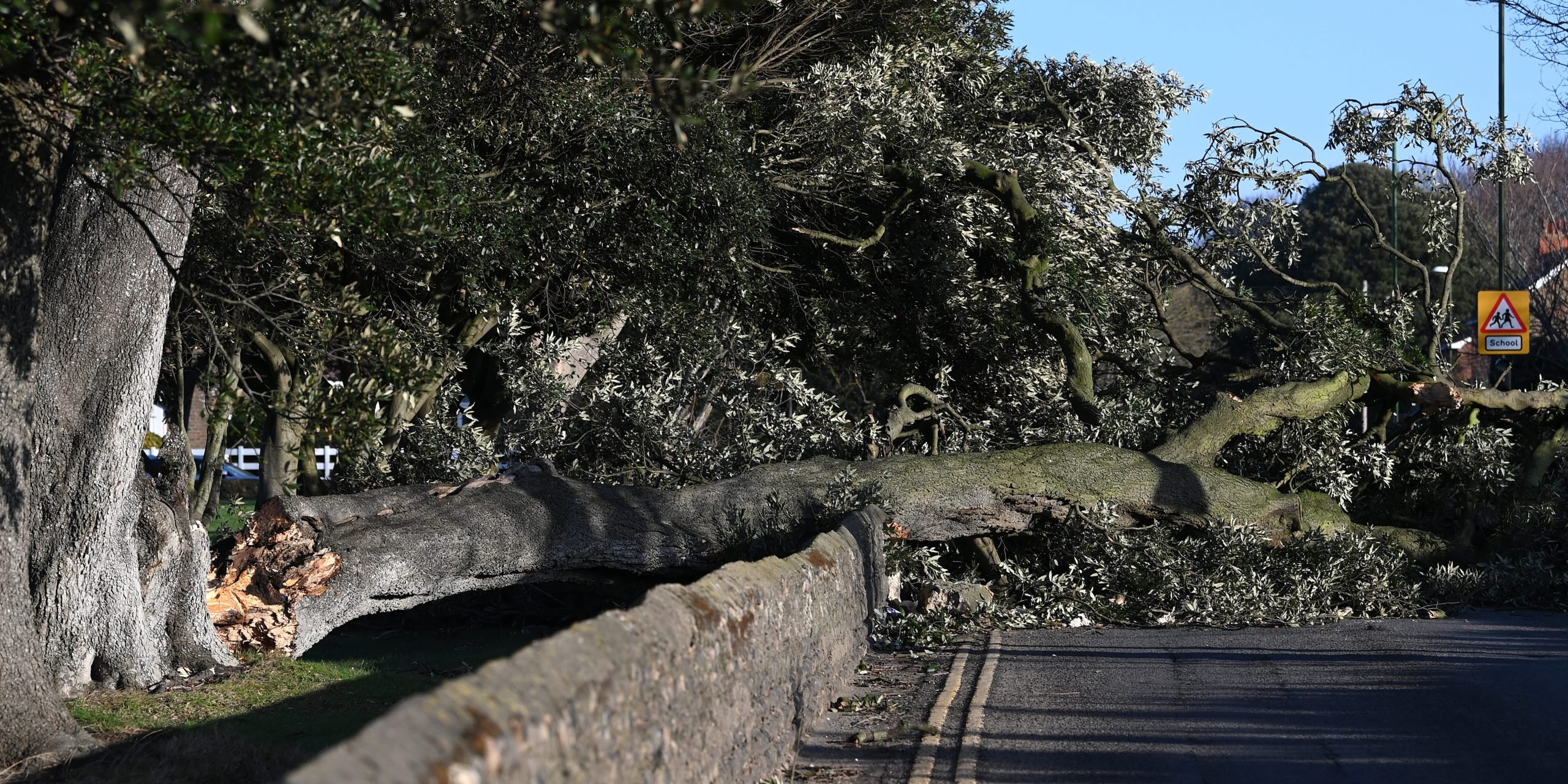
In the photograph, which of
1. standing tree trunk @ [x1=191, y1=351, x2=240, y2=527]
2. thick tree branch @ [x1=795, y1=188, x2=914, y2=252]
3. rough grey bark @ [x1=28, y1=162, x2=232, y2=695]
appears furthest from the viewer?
standing tree trunk @ [x1=191, y1=351, x2=240, y2=527]

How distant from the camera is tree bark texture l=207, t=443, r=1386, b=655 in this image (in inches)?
408

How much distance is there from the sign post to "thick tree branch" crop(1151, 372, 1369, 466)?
729 centimetres

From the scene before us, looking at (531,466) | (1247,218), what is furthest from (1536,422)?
(531,466)

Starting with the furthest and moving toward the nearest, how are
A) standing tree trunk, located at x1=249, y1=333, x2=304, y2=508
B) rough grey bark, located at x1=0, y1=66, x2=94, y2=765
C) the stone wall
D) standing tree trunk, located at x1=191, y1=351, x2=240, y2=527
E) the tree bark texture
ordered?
1. standing tree trunk, located at x1=191, y1=351, x2=240, y2=527
2. standing tree trunk, located at x1=249, y1=333, x2=304, y2=508
3. the tree bark texture
4. rough grey bark, located at x1=0, y1=66, x2=94, y2=765
5. the stone wall

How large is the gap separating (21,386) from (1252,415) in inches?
466

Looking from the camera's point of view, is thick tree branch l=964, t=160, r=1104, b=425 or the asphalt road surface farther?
thick tree branch l=964, t=160, r=1104, b=425

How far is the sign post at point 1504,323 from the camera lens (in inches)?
798

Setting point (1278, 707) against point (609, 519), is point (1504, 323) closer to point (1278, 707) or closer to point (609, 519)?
point (1278, 707)

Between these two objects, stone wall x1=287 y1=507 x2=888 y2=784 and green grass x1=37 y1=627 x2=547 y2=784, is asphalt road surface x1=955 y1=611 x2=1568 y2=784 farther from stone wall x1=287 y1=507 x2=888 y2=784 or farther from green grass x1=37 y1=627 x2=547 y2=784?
green grass x1=37 y1=627 x2=547 y2=784

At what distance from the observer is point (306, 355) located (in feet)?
31.9

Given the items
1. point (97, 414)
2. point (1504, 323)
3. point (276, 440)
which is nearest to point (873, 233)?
point (276, 440)

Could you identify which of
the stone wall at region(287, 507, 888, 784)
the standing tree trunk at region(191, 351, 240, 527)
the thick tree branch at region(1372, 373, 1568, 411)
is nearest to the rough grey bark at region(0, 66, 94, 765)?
the stone wall at region(287, 507, 888, 784)

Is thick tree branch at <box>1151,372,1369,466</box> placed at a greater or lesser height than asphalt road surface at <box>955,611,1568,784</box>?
greater

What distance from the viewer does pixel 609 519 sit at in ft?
37.8
